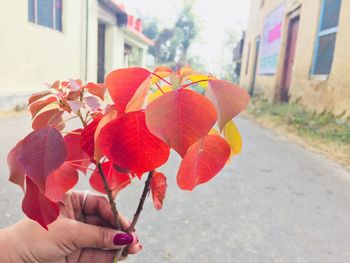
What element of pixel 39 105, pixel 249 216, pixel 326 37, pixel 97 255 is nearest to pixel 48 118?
pixel 39 105

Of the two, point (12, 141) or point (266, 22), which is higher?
point (266, 22)

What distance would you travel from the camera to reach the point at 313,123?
18.8 feet

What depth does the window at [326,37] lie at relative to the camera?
5811mm

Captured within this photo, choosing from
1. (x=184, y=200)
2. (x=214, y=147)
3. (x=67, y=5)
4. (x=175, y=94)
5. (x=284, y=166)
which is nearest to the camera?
(x=175, y=94)

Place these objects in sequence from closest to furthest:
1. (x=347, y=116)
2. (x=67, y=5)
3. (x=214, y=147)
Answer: (x=214, y=147) < (x=347, y=116) < (x=67, y=5)

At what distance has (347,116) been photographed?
504 cm

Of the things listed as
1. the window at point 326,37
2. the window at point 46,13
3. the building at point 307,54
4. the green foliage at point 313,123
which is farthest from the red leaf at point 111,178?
the window at point 46,13

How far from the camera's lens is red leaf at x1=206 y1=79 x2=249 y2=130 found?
1.47 feet

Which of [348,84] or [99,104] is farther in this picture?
[348,84]

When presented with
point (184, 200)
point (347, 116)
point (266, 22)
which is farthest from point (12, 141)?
point (266, 22)

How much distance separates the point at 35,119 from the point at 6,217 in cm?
176

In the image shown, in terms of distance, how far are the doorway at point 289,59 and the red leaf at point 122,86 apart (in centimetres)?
868

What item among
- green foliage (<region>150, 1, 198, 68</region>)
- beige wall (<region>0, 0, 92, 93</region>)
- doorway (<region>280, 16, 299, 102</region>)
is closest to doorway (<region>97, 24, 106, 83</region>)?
beige wall (<region>0, 0, 92, 93</region>)

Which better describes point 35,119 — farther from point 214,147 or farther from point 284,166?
point 284,166
